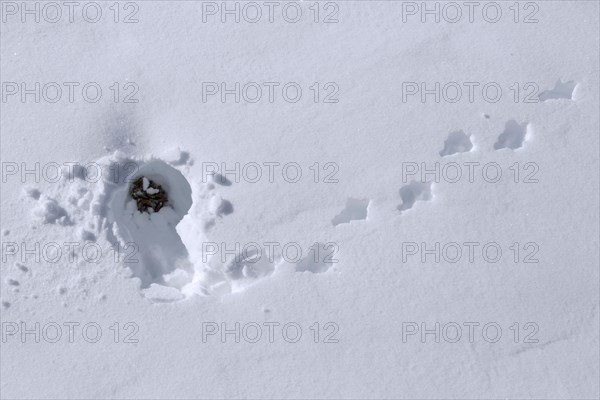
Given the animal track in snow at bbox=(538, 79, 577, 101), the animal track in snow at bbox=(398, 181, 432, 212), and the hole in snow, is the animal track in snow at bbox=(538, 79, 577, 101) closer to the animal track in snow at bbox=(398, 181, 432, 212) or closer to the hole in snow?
the animal track in snow at bbox=(398, 181, 432, 212)

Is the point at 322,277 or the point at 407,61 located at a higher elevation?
the point at 407,61

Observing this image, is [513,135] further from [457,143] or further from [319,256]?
[319,256]

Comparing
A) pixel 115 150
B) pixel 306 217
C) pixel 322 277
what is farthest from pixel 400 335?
pixel 115 150

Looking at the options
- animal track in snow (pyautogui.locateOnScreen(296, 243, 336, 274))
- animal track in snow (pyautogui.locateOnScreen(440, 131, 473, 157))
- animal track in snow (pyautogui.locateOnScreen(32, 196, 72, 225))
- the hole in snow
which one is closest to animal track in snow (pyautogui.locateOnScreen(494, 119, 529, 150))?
animal track in snow (pyautogui.locateOnScreen(440, 131, 473, 157))

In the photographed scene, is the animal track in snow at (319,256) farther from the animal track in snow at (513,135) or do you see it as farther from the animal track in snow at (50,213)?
the animal track in snow at (50,213)

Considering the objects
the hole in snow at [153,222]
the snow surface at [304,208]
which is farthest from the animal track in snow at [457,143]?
the hole in snow at [153,222]

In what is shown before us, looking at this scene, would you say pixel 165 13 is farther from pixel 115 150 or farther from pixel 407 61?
pixel 407 61
